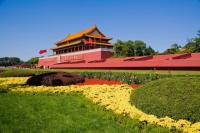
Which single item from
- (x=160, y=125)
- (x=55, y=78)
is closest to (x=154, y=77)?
(x=55, y=78)

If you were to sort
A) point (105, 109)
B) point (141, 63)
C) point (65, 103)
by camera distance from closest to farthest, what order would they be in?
1. point (105, 109)
2. point (65, 103)
3. point (141, 63)

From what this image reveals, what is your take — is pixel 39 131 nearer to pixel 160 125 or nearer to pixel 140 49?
pixel 160 125

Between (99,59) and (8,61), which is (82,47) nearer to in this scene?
(99,59)

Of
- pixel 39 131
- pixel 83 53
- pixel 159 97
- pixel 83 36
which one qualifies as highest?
pixel 83 36

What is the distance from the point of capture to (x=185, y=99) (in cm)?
552

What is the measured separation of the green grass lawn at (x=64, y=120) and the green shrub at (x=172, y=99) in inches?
28.3

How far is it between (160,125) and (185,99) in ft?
3.30

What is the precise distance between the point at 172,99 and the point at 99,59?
33.6 meters

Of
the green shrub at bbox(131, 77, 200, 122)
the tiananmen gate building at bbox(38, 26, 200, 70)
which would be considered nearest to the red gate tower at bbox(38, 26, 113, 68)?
the tiananmen gate building at bbox(38, 26, 200, 70)

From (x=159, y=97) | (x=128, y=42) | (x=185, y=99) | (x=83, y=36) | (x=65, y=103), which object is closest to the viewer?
(x=185, y=99)

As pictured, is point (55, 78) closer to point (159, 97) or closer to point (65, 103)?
point (65, 103)

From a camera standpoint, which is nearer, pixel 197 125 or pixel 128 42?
pixel 197 125

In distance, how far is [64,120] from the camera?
5848 millimetres

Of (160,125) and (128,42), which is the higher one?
(128,42)
